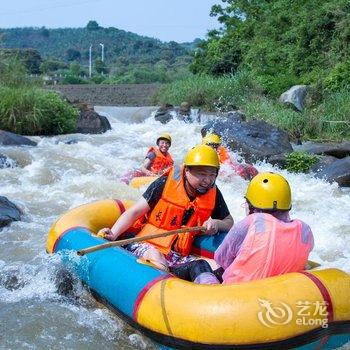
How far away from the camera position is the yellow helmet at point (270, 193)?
3.36 metres

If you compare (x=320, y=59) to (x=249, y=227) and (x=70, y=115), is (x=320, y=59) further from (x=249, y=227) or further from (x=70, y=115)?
(x=249, y=227)

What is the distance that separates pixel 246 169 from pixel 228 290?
5.81 m

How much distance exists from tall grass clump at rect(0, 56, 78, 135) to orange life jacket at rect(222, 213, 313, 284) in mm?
10812

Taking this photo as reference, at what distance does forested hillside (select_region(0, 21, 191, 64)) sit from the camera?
325 feet

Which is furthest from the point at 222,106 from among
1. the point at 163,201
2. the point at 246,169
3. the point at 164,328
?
the point at 164,328

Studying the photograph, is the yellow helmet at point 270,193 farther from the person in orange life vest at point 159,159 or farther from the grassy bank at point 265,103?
the grassy bank at point 265,103

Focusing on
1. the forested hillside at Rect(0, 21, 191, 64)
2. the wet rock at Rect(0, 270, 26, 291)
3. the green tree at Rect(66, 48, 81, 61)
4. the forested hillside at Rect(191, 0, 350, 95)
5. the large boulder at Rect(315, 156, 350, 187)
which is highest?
the forested hillside at Rect(0, 21, 191, 64)

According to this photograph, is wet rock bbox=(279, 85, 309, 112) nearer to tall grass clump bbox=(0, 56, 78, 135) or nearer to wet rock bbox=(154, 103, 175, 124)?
wet rock bbox=(154, 103, 175, 124)

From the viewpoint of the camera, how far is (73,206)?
25.4 ft

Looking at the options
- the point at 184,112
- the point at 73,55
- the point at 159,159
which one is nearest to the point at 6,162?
the point at 159,159

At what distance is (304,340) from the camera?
3.16 meters

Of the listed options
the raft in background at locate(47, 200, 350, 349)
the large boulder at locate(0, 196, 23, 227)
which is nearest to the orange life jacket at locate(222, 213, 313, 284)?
the raft in background at locate(47, 200, 350, 349)

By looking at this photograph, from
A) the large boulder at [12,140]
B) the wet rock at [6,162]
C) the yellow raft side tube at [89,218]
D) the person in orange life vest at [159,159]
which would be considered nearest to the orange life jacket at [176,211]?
the yellow raft side tube at [89,218]

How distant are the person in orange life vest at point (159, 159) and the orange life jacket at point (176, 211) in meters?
4.00
